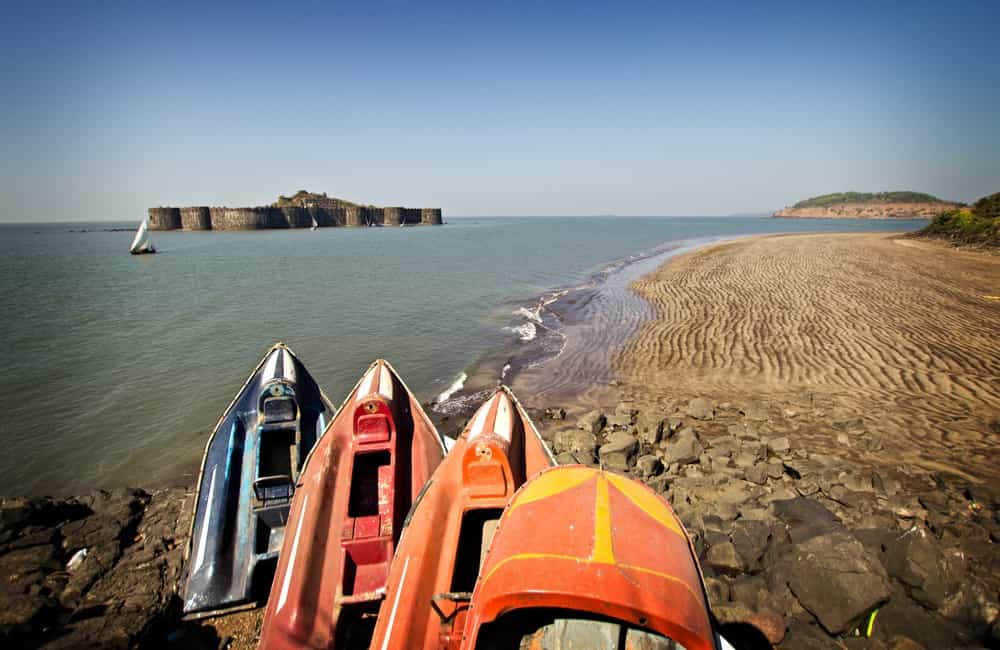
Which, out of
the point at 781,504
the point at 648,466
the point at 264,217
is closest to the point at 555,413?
the point at 648,466

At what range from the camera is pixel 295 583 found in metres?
4.21

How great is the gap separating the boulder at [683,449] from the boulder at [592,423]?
1.28 meters

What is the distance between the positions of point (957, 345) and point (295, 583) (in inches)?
592

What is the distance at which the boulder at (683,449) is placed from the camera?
21.4 ft

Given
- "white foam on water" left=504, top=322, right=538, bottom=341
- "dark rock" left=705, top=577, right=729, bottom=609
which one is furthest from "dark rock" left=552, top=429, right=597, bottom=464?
"white foam on water" left=504, top=322, right=538, bottom=341

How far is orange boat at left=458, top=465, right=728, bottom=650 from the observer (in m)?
2.62

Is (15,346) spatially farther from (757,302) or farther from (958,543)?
(757,302)

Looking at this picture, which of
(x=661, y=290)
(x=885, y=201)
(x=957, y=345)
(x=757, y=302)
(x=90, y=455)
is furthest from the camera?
(x=885, y=201)

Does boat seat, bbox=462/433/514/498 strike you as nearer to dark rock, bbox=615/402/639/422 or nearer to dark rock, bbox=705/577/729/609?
dark rock, bbox=705/577/729/609

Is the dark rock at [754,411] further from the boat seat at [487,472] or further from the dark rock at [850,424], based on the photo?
the boat seat at [487,472]

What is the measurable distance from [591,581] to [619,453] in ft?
14.2

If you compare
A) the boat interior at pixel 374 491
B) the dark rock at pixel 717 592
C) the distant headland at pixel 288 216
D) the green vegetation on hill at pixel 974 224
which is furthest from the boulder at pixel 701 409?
the distant headland at pixel 288 216

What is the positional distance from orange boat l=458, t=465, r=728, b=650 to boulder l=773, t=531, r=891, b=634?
3.97 ft

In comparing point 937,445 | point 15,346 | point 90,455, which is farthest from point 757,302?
point 15,346
